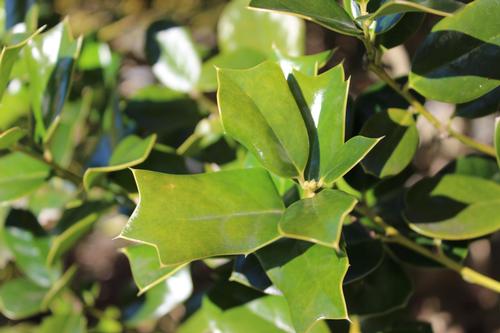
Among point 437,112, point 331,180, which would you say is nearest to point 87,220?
point 331,180

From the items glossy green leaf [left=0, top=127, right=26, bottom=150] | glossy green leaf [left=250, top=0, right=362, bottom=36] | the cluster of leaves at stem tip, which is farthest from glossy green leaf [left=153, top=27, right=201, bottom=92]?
glossy green leaf [left=250, top=0, right=362, bottom=36]

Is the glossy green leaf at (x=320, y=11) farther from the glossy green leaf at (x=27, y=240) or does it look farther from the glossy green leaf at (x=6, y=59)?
the glossy green leaf at (x=27, y=240)

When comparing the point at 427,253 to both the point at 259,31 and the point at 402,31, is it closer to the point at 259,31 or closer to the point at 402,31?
the point at 402,31

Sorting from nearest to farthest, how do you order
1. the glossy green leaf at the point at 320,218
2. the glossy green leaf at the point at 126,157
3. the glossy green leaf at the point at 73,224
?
1. the glossy green leaf at the point at 320,218
2. the glossy green leaf at the point at 126,157
3. the glossy green leaf at the point at 73,224

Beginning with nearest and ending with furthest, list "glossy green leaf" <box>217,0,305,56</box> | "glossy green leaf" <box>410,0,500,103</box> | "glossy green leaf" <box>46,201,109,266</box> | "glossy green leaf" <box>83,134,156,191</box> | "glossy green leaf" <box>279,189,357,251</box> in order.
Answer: "glossy green leaf" <box>279,189,357,251</box> → "glossy green leaf" <box>410,0,500,103</box> → "glossy green leaf" <box>83,134,156,191</box> → "glossy green leaf" <box>46,201,109,266</box> → "glossy green leaf" <box>217,0,305,56</box>

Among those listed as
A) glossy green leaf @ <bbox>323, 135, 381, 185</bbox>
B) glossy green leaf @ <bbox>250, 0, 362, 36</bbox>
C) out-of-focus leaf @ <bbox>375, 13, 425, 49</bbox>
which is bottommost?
glossy green leaf @ <bbox>323, 135, 381, 185</bbox>

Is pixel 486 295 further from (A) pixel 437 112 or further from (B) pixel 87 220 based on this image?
(B) pixel 87 220

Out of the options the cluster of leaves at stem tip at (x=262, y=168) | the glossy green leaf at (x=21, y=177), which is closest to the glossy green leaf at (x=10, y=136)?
the cluster of leaves at stem tip at (x=262, y=168)

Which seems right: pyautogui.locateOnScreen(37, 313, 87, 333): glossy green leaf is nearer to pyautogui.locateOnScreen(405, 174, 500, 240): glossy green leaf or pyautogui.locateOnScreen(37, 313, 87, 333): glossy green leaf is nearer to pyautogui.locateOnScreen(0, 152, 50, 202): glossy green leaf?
pyautogui.locateOnScreen(0, 152, 50, 202): glossy green leaf
